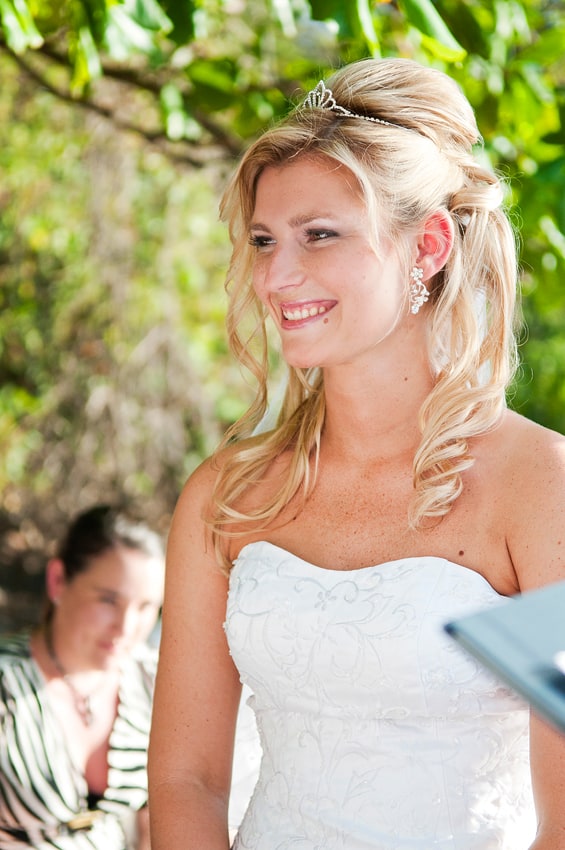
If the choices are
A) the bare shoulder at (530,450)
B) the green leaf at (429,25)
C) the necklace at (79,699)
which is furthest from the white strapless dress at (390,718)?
the necklace at (79,699)

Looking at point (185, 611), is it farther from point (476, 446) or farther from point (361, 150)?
point (361, 150)

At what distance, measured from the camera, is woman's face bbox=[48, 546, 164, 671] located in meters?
3.72

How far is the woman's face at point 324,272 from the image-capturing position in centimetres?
235

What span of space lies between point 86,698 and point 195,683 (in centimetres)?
128

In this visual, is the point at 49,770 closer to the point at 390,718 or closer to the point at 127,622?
the point at 127,622

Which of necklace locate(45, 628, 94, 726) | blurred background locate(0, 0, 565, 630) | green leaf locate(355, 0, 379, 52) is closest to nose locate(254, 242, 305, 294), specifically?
green leaf locate(355, 0, 379, 52)

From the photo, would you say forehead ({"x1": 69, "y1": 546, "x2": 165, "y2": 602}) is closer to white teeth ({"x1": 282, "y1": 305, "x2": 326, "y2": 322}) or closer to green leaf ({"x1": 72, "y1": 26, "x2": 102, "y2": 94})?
green leaf ({"x1": 72, "y1": 26, "x2": 102, "y2": 94})

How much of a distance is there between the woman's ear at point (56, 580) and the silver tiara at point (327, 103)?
1.99 meters

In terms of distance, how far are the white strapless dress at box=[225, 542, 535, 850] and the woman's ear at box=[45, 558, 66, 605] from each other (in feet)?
5.51

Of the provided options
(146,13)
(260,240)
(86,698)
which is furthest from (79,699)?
(146,13)

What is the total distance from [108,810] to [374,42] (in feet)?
7.69

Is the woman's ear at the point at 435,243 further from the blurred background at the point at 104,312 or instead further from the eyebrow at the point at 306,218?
the blurred background at the point at 104,312

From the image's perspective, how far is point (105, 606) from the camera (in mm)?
3768

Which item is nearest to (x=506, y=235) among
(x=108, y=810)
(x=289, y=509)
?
(x=289, y=509)
